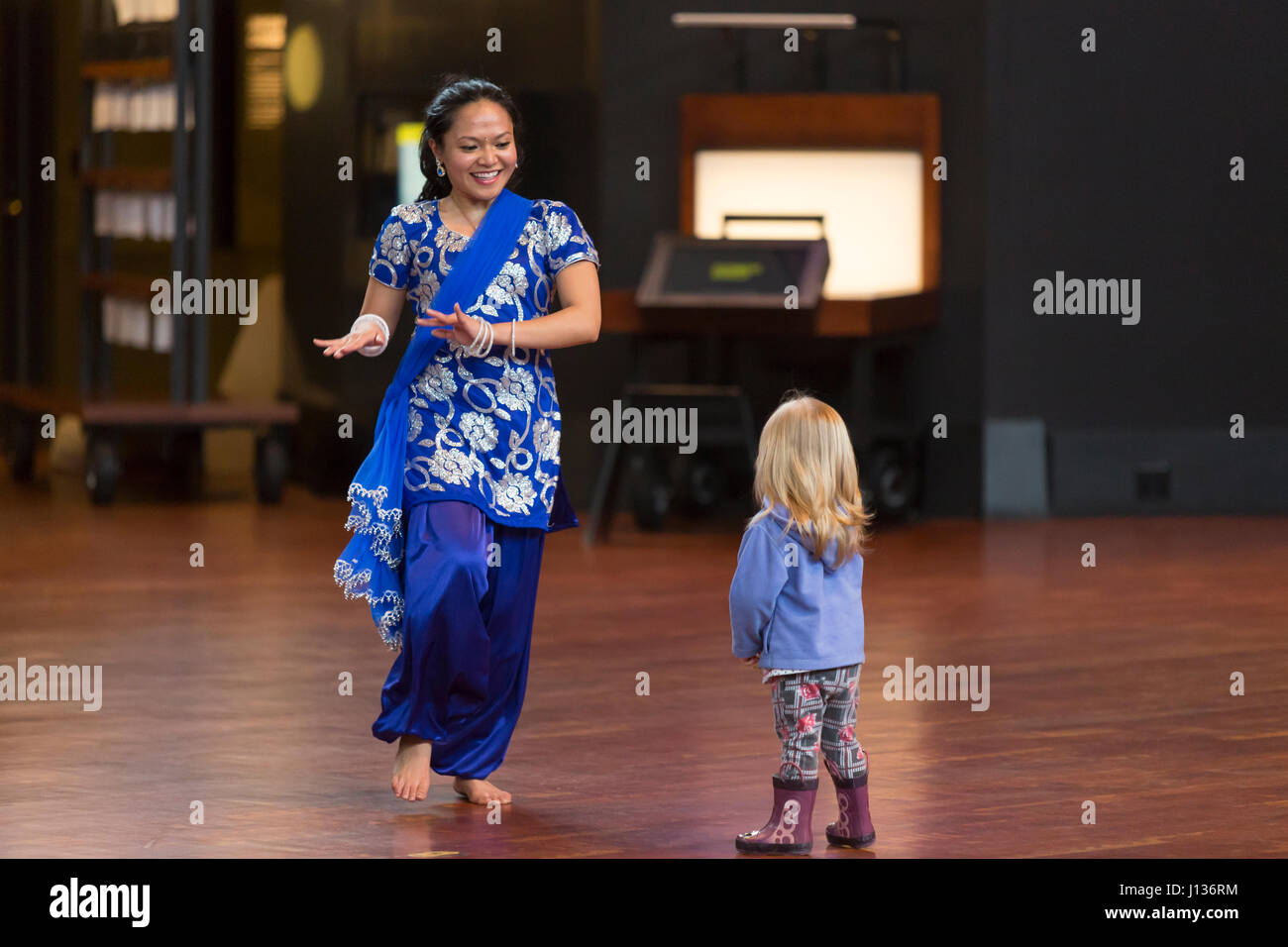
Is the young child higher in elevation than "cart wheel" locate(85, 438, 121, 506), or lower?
higher

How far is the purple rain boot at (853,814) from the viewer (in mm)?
3820

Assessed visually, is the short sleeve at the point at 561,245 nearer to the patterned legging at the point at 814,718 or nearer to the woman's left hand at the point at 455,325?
the woman's left hand at the point at 455,325

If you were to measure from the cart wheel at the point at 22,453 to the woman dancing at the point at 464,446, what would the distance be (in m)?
7.26

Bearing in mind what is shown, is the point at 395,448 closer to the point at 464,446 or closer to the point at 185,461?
the point at 464,446

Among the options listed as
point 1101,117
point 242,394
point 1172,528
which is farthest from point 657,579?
point 242,394

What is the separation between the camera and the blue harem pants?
4070mm

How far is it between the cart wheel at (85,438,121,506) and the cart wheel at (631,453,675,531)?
8.07 feet

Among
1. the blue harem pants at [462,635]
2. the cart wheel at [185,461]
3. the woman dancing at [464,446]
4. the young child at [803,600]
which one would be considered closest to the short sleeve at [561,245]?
the woman dancing at [464,446]

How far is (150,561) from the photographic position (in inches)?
320

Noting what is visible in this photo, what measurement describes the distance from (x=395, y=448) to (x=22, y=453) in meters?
7.47

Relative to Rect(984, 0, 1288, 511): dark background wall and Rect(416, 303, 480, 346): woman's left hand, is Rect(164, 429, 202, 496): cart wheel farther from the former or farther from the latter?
Rect(416, 303, 480, 346): woman's left hand

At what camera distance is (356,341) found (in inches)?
155

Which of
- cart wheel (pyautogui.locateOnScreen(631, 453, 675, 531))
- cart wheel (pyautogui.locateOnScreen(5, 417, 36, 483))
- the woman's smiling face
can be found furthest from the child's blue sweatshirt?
Answer: cart wheel (pyautogui.locateOnScreen(5, 417, 36, 483))

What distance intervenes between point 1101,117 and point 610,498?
286cm
